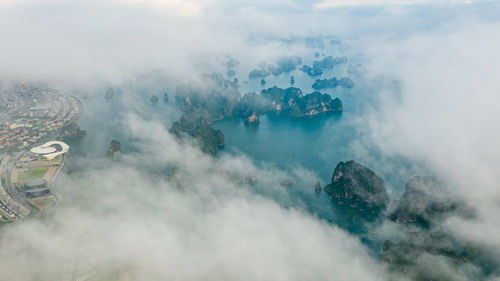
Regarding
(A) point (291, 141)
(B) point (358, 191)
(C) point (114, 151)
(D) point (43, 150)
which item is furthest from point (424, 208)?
(D) point (43, 150)

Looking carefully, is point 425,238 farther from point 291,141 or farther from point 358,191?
point 291,141

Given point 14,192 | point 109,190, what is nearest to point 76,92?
point 14,192

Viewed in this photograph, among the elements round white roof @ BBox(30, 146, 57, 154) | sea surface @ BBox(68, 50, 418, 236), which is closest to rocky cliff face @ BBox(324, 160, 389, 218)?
sea surface @ BBox(68, 50, 418, 236)

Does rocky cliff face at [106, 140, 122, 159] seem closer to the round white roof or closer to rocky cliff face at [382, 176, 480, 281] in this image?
the round white roof

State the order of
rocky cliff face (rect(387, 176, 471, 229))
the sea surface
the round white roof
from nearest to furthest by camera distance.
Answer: rocky cliff face (rect(387, 176, 471, 229)) → the sea surface → the round white roof

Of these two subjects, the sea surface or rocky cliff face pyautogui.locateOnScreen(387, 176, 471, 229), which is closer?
rocky cliff face pyautogui.locateOnScreen(387, 176, 471, 229)

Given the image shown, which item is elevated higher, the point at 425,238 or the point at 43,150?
the point at 425,238

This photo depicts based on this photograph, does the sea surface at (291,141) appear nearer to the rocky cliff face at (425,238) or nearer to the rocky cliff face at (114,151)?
the rocky cliff face at (114,151)

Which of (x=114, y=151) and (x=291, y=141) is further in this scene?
(x=291, y=141)
